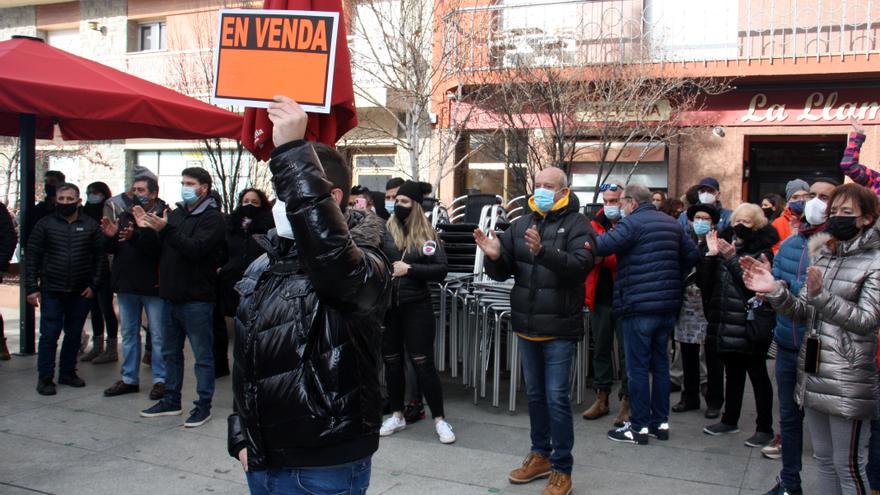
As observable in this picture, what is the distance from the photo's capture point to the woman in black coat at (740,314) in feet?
18.8

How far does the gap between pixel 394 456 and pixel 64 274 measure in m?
3.73

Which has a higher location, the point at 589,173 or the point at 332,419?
the point at 589,173

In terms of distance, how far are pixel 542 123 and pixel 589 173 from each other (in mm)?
2710

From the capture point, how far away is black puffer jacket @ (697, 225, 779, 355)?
5758 millimetres

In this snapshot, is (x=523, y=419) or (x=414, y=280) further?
(x=523, y=419)

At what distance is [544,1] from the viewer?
13.8m

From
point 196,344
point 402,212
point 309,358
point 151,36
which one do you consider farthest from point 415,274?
point 151,36

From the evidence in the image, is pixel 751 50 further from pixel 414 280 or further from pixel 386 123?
pixel 414 280

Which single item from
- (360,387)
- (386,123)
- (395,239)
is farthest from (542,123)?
(360,387)

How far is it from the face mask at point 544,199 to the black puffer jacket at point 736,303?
4.87 ft

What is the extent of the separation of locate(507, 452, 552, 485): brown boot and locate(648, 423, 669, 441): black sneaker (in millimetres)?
1311

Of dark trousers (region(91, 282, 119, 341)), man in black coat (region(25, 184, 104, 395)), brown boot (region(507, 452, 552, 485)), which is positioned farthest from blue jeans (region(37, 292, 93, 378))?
brown boot (region(507, 452, 552, 485))

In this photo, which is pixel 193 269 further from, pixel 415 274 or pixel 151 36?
pixel 151 36

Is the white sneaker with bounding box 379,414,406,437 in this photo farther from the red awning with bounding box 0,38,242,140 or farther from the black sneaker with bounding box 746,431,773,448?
the red awning with bounding box 0,38,242,140
